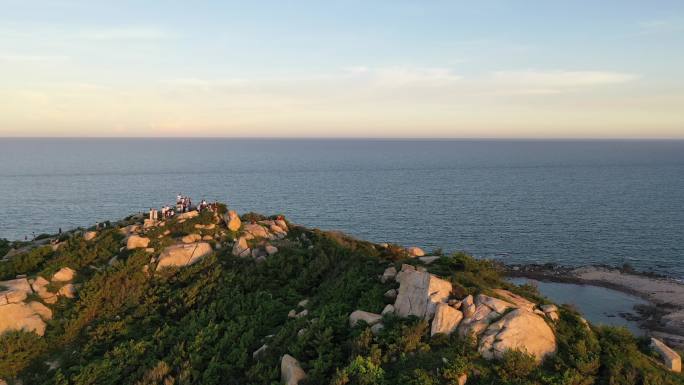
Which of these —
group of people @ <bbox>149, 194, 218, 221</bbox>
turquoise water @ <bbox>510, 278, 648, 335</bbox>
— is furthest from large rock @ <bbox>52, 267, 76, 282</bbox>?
turquoise water @ <bbox>510, 278, 648, 335</bbox>

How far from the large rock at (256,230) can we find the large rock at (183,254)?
3.87 m

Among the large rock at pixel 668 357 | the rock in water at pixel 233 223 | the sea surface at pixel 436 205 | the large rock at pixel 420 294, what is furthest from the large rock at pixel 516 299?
the sea surface at pixel 436 205

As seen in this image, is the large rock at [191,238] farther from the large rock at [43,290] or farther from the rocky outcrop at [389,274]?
the rocky outcrop at [389,274]

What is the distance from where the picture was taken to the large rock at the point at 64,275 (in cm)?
2610

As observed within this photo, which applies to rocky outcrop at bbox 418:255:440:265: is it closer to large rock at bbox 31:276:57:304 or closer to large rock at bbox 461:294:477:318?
large rock at bbox 461:294:477:318

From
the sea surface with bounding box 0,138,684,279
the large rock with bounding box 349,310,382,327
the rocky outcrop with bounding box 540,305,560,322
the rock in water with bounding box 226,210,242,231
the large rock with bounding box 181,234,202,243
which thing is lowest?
the sea surface with bounding box 0,138,684,279

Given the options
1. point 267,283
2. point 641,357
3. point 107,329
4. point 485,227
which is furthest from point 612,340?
point 485,227

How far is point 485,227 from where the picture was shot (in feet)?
293

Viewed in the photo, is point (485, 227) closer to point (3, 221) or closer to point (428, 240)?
point (428, 240)

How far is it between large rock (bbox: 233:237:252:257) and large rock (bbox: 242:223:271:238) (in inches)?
100

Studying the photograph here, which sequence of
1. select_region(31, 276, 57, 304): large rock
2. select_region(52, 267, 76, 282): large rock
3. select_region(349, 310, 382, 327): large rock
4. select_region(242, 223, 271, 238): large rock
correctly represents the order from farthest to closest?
select_region(242, 223, 271, 238): large rock
select_region(52, 267, 76, 282): large rock
select_region(31, 276, 57, 304): large rock
select_region(349, 310, 382, 327): large rock

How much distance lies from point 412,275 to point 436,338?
3745 mm

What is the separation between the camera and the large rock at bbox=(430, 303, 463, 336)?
57.4 ft

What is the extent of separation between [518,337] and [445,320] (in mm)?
2845
